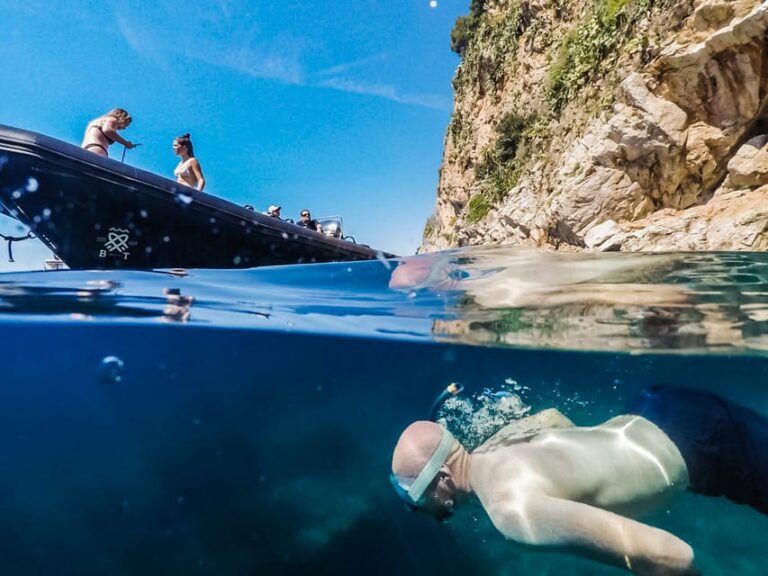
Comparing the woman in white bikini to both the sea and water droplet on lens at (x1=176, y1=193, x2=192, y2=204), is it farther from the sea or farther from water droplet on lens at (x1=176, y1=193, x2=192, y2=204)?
the sea

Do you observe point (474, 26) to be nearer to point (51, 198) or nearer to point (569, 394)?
point (569, 394)

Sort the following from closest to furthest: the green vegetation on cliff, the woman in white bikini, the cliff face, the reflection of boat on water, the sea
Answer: the sea → the reflection of boat on water → the woman in white bikini → the cliff face → the green vegetation on cliff

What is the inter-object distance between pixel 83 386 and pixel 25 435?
1489 mm

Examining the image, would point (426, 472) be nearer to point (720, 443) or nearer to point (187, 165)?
point (720, 443)

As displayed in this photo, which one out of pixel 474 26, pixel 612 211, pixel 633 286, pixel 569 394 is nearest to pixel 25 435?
pixel 633 286

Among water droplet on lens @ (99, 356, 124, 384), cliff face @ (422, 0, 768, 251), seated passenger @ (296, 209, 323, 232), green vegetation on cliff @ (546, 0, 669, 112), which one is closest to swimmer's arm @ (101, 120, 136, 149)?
water droplet on lens @ (99, 356, 124, 384)

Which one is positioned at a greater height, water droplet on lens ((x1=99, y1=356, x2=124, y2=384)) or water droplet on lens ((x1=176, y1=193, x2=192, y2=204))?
water droplet on lens ((x1=176, y1=193, x2=192, y2=204))

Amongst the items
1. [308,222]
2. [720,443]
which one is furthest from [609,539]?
[308,222]

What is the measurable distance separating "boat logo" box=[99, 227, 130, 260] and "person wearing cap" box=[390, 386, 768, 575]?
5142 mm

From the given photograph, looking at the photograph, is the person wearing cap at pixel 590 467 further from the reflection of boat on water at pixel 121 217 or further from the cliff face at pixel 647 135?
the cliff face at pixel 647 135

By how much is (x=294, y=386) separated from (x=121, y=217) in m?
3.81

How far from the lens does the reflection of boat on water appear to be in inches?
236

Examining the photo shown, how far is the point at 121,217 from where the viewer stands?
260 inches

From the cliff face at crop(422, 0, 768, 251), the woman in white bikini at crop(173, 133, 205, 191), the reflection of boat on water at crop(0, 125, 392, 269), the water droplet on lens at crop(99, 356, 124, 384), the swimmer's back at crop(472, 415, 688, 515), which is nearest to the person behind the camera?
the swimmer's back at crop(472, 415, 688, 515)
